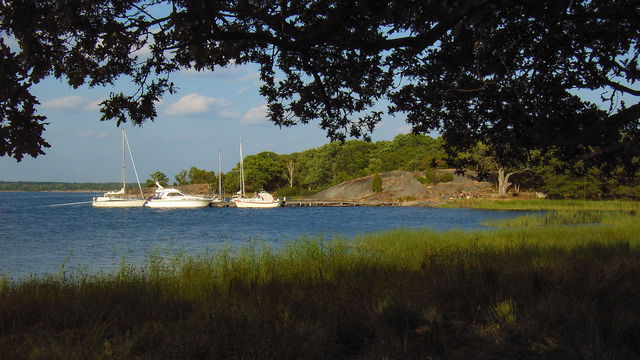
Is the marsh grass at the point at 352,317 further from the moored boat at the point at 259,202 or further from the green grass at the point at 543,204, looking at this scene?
the moored boat at the point at 259,202

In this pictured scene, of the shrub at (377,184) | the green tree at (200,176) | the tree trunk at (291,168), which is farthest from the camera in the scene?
the green tree at (200,176)

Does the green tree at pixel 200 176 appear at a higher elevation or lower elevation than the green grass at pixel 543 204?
higher

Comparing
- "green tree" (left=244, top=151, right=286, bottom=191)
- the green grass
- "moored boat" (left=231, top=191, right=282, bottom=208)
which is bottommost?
the green grass

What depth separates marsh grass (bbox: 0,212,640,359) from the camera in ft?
15.4

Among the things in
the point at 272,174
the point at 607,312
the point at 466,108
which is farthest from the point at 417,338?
the point at 272,174

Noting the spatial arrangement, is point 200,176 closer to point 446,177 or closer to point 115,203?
point 115,203

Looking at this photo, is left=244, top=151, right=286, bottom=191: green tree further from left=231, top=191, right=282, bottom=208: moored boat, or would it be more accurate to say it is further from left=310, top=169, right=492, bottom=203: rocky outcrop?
left=231, top=191, right=282, bottom=208: moored boat

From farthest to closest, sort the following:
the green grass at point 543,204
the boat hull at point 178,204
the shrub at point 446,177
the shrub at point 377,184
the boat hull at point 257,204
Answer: the shrub at point 377,184 → the shrub at point 446,177 → the boat hull at point 178,204 → the boat hull at point 257,204 → the green grass at point 543,204

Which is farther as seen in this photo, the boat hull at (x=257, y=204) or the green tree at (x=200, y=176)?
the green tree at (x=200, y=176)

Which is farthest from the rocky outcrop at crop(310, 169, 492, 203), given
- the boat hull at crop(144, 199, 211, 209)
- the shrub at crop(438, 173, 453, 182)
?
the boat hull at crop(144, 199, 211, 209)

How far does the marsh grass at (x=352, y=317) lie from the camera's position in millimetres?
4688

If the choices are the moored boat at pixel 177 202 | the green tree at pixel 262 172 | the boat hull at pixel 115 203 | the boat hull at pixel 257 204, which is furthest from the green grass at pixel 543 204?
the green tree at pixel 262 172

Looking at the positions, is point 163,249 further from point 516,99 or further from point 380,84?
point 516,99

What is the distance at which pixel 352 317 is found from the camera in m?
5.70
